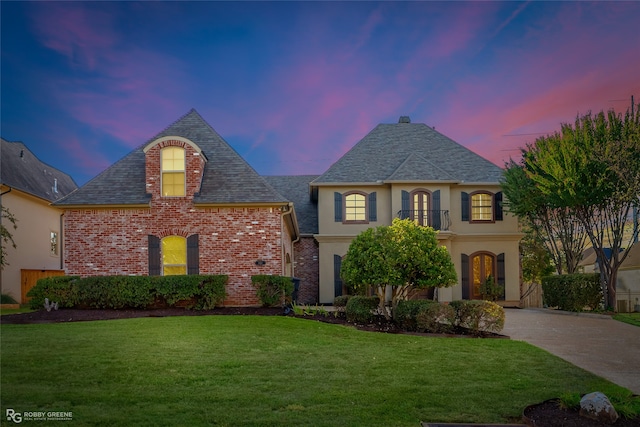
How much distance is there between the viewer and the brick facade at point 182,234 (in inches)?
634

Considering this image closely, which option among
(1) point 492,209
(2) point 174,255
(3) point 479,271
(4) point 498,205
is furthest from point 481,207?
(2) point 174,255

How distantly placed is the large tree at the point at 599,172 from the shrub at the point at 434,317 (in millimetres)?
9105

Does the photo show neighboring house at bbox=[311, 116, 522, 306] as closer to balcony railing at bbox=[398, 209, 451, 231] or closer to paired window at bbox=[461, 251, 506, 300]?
paired window at bbox=[461, 251, 506, 300]

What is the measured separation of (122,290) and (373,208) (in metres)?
12.4

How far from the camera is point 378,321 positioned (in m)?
13.4

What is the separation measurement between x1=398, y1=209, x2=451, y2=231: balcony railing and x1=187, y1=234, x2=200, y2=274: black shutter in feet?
33.1

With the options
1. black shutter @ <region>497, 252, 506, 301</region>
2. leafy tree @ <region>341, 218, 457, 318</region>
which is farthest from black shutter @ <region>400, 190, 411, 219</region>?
leafy tree @ <region>341, 218, 457, 318</region>

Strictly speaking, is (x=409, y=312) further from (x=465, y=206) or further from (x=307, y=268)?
(x=307, y=268)

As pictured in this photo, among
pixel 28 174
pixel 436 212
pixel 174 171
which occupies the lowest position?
pixel 436 212

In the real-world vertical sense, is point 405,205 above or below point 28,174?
below

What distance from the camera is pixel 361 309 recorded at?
43.4 feet

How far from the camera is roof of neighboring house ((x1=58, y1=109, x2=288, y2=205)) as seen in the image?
1623 centimetres

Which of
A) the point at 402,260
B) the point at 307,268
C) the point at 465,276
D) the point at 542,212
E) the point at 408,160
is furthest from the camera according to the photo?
the point at 307,268

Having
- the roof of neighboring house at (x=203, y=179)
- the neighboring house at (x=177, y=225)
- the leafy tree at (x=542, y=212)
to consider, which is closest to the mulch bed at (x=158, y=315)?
the neighboring house at (x=177, y=225)
